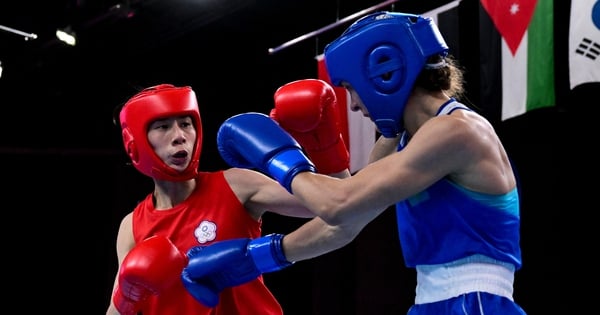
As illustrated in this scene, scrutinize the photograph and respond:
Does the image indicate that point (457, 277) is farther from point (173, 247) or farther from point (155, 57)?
point (155, 57)

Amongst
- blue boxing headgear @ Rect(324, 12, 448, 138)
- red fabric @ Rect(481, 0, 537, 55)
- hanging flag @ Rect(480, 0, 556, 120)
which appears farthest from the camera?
red fabric @ Rect(481, 0, 537, 55)

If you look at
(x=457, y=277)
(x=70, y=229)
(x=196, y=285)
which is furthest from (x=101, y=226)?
(x=457, y=277)

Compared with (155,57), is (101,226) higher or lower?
lower

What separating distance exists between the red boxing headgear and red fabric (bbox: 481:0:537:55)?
2.03 m

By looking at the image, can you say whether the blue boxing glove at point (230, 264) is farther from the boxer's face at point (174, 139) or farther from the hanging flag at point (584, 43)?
the hanging flag at point (584, 43)

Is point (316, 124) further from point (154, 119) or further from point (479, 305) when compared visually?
point (479, 305)

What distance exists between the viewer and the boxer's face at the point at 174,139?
94.2 inches

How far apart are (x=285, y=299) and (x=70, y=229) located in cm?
257

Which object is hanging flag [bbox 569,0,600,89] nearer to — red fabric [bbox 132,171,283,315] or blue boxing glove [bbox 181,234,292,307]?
red fabric [bbox 132,171,283,315]

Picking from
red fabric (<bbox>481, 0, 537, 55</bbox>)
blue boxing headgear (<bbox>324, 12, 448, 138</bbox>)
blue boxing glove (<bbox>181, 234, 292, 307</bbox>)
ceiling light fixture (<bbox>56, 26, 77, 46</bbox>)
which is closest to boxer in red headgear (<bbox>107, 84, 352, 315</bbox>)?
blue boxing glove (<bbox>181, 234, 292, 307</bbox>)

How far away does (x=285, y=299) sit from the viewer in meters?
6.35

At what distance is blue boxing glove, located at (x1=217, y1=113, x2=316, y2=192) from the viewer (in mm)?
1737

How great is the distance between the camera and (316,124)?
230 centimetres

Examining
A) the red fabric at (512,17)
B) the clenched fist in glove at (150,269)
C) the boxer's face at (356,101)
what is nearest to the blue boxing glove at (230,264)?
the clenched fist in glove at (150,269)
